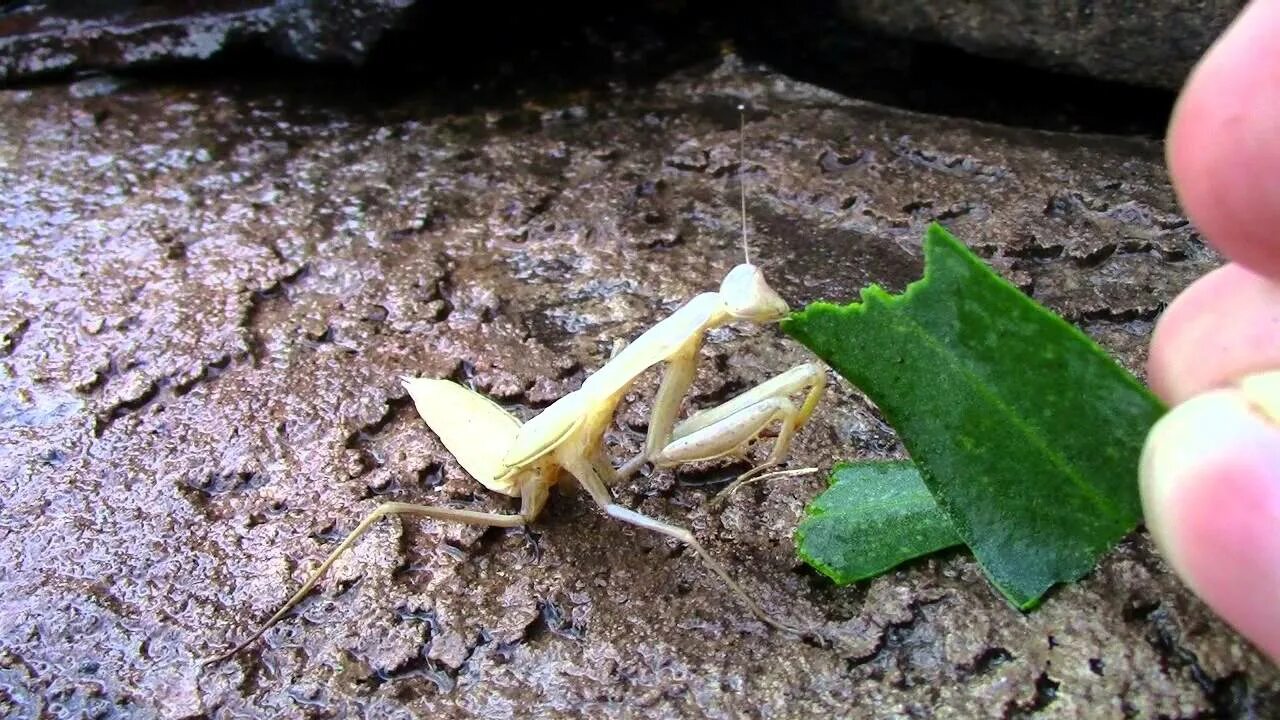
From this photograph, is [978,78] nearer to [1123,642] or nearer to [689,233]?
[689,233]

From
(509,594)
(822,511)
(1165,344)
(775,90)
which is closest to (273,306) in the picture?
(509,594)

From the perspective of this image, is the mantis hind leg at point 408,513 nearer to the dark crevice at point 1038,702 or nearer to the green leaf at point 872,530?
the green leaf at point 872,530

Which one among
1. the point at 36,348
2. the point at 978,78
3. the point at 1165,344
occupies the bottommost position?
the point at 36,348

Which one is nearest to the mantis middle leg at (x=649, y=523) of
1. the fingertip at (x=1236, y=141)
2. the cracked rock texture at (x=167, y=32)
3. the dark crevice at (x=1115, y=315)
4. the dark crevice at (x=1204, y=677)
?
the dark crevice at (x=1204, y=677)

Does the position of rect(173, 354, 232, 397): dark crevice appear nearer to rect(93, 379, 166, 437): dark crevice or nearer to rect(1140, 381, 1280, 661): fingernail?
rect(93, 379, 166, 437): dark crevice

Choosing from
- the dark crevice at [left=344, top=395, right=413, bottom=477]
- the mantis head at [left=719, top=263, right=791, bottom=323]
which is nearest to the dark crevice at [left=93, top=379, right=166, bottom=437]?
the dark crevice at [left=344, top=395, right=413, bottom=477]

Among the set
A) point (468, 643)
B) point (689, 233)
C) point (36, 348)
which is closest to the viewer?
point (468, 643)
